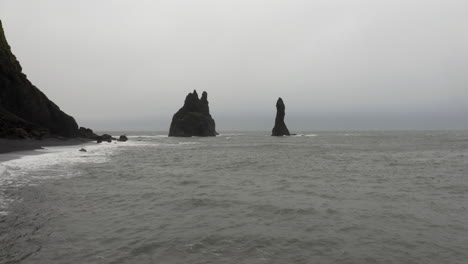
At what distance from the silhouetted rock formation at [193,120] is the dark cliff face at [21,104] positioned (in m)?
81.0

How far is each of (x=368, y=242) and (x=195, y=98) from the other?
148481 mm

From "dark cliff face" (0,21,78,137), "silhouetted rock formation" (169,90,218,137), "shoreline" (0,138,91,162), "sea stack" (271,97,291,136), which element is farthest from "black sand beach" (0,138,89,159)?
Result: "sea stack" (271,97,291,136)

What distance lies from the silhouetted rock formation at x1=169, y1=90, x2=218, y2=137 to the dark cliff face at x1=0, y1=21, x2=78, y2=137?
80991 mm

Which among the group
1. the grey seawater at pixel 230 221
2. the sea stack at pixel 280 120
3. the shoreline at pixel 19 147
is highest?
the sea stack at pixel 280 120

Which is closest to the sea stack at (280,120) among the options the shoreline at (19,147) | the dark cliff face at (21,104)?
the dark cliff face at (21,104)

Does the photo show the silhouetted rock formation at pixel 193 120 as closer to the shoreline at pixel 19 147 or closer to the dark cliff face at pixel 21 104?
the dark cliff face at pixel 21 104

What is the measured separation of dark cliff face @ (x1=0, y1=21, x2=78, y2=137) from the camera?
52344 mm

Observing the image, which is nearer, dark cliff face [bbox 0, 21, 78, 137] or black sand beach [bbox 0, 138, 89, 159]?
black sand beach [bbox 0, 138, 89, 159]

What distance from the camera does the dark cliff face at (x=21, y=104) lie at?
52.3 metres

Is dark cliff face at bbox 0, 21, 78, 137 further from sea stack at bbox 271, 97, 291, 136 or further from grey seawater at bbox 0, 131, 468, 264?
sea stack at bbox 271, 97, 291, 136

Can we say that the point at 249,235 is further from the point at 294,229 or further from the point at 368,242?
the point at 368,242

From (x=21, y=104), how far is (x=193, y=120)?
297 feet

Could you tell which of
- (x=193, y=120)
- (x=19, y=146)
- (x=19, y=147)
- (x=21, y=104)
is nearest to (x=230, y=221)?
(x=19, y=147)

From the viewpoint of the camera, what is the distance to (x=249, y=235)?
9.50 meters
